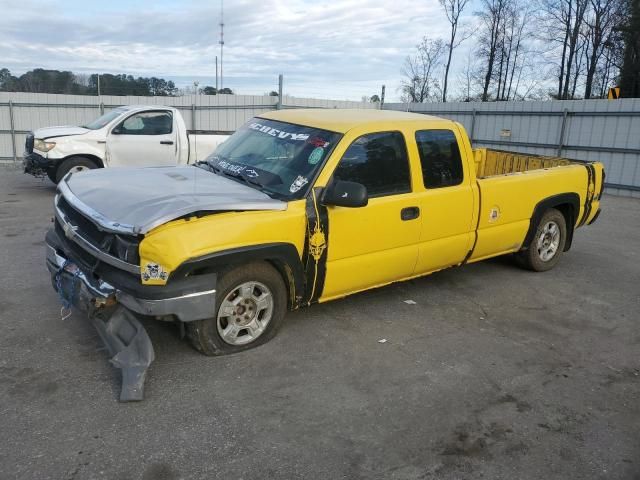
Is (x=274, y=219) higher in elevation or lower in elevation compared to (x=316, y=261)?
higher

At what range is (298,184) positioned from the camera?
14.3 ft

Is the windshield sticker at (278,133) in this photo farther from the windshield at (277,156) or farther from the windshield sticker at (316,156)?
the windshield sticker at (316,156)

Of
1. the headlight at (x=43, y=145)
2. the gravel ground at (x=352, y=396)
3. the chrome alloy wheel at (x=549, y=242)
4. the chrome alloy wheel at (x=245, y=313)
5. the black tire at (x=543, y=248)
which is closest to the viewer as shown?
the gravel ground at (x=352, y=396)

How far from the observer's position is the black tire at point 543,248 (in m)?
6.45

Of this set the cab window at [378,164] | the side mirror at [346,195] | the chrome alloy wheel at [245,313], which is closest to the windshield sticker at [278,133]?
the cab window at [378,164]

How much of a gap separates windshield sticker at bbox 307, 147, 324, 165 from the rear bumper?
1.31 m

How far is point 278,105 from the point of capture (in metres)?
16.1

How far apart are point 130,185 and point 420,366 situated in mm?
2655

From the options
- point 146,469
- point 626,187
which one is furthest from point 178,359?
point 626,187

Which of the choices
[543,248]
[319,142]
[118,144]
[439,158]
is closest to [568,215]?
[543,248]

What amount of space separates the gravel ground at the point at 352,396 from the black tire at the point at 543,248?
36.4 inches

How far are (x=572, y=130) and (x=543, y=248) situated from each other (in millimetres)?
9188

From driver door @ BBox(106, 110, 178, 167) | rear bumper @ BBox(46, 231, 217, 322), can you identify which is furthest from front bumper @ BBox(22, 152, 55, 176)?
rear bumper @ BBox(46, 231, 217, 322)

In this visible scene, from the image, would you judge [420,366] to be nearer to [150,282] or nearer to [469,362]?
[469,362]
